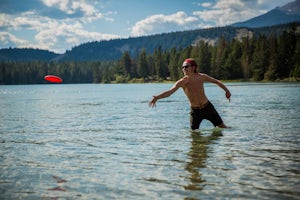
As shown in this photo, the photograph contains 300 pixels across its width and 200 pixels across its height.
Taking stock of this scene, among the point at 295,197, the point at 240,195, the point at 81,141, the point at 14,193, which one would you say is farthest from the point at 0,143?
the point at 295,197

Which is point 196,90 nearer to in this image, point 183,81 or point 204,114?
point 183,81

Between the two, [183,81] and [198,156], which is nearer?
[198,156]

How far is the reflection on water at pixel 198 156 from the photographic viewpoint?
660cm

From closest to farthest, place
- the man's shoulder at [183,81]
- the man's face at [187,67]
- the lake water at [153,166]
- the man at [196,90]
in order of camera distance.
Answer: the lake water at [153,166] < the man's face at [187,67] < the man at [196,90] < the man's shoulder at [183,81]

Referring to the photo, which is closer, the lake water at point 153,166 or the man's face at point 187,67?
the lake water at point 153,166

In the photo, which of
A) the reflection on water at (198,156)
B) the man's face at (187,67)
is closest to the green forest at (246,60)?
the reflection on water at (198,156)

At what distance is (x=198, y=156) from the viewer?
905 cm

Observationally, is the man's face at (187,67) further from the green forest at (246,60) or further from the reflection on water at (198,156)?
the green forest at (246,60)

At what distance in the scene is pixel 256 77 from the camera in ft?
416

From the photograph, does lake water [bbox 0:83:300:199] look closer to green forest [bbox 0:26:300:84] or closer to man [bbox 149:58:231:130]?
man [bbox 149:58:231:130]

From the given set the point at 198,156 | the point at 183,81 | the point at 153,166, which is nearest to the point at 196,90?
the point at 183,81

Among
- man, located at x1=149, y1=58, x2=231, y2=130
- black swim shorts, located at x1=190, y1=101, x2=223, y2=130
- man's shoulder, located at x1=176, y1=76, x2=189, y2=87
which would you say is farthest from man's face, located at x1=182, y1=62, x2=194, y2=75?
black swim shorts, located at x1=190, y1=101, x2=223, y2=130

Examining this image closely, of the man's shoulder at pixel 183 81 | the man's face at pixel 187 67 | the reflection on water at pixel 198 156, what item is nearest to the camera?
the reflection on water at pixel 198 156

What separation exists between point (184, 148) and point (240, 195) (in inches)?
176
